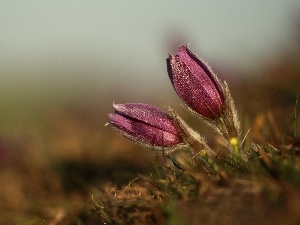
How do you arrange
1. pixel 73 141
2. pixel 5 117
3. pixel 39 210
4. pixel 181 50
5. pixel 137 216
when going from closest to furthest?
pixel 137 216, pixel 181 50, pixel 39 210, pixel 73 141, pixel 5 117

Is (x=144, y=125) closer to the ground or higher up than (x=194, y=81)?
closer to the ground

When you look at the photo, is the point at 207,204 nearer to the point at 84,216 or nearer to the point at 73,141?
the point at 84,216

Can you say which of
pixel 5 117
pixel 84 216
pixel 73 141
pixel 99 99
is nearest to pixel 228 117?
pixel 84 216
